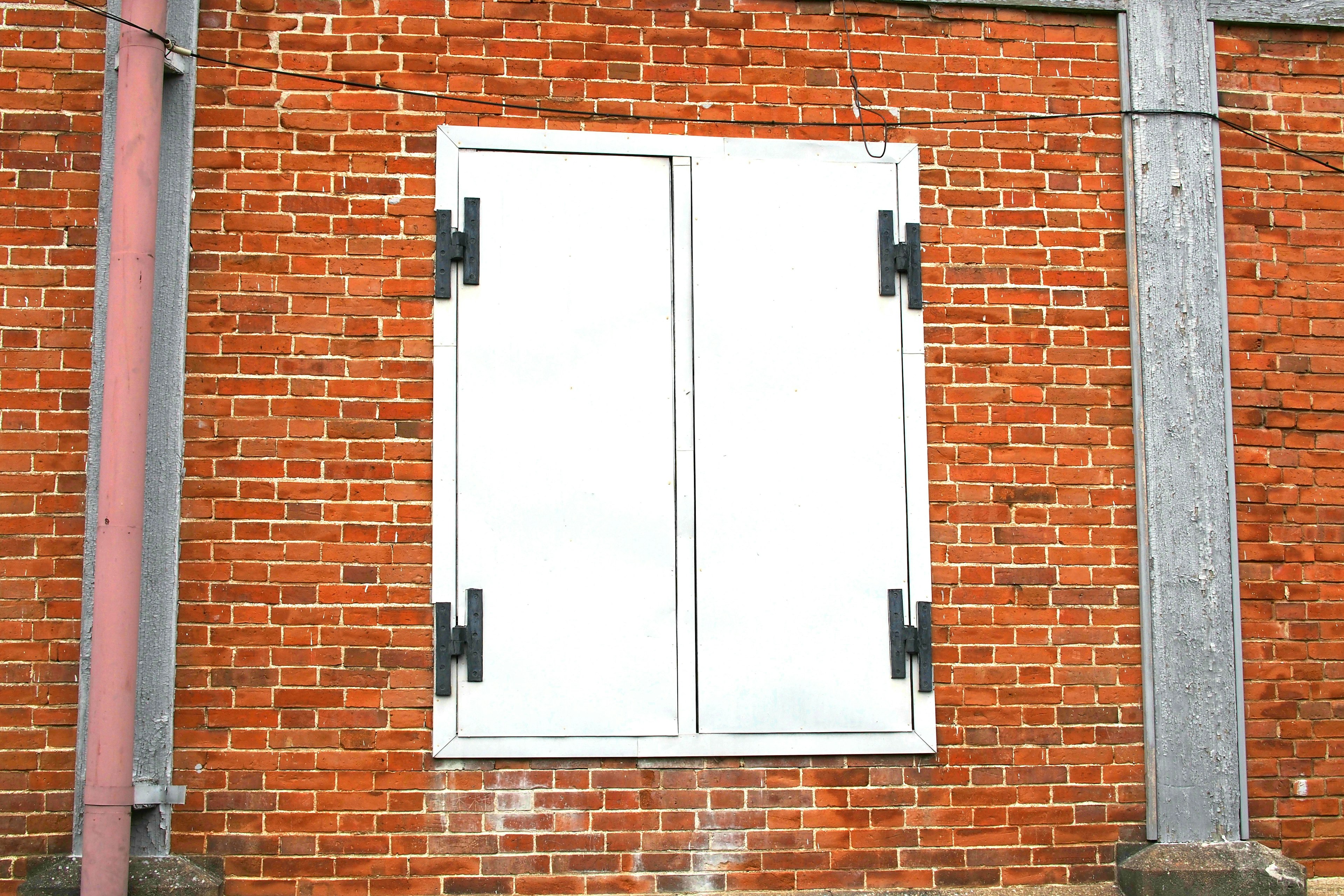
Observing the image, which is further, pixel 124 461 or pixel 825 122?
pixel 825 122

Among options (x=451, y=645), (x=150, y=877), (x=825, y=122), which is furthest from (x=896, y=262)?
(x=150, y=877)

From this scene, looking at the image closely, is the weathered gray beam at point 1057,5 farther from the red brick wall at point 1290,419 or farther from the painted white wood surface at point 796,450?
the painted white wood surface at point 796,450

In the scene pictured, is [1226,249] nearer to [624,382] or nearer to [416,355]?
[624,382]

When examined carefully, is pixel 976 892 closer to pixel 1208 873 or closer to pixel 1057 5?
pixel 1208 873

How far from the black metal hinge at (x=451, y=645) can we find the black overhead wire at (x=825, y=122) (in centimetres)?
183

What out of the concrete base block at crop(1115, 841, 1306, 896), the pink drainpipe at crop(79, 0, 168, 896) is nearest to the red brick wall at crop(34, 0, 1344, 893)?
the concrete base block at crop(1115, 841, 1306, 896)

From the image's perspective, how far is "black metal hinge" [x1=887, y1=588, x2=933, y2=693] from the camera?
439 centimetres

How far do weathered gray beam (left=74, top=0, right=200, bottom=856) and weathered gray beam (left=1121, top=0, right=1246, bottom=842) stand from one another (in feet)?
11.3

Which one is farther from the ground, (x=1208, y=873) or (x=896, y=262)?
(x=896, y=262)

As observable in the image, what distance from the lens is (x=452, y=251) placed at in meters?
4.38

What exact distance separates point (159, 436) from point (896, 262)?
269cm

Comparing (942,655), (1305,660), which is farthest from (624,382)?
(1305,660)

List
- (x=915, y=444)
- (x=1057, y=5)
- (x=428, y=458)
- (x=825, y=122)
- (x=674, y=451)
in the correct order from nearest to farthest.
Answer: (x=428, y=458), (x=674, y=451), (x=915, y=444), (x=825, y=122), (x=1057, y=5)

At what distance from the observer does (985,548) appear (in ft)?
14.8
